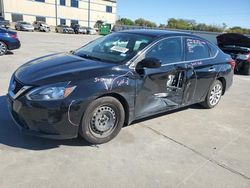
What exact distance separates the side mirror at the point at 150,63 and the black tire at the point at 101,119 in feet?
2.26

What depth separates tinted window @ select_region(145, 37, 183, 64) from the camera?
4.35m

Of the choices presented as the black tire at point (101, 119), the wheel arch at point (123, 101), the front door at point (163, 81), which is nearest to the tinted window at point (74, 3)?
the front door at point (163, 81)

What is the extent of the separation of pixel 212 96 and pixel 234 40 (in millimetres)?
5953

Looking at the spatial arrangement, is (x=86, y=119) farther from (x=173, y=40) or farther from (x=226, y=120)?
(x=226, y=120)

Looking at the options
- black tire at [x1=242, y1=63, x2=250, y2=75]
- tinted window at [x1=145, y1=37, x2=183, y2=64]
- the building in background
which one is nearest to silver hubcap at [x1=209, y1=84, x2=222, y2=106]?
tinted window at [x1=145, y1=37, x2=183, y2=64]

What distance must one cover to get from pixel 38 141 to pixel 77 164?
811 mm

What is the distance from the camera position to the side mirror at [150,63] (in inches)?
156

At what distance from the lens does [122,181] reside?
3055 mm

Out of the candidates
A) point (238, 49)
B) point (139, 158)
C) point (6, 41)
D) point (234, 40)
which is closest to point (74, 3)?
point (6, 41)

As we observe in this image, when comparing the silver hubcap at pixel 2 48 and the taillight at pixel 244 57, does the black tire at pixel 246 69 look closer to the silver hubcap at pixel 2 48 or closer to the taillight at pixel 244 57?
the taillight at pixel 244 57

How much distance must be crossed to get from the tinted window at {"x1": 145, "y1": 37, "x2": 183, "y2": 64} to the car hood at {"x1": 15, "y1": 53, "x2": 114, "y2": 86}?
0.85m

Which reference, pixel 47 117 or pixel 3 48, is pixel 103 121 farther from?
pixel 3 48

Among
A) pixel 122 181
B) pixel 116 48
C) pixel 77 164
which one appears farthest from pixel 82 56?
pixel 122 181

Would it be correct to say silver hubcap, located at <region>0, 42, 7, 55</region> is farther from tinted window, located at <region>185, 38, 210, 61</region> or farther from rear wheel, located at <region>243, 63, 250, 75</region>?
rear wheel, located at <region>243, 63, 250, 75</region>
